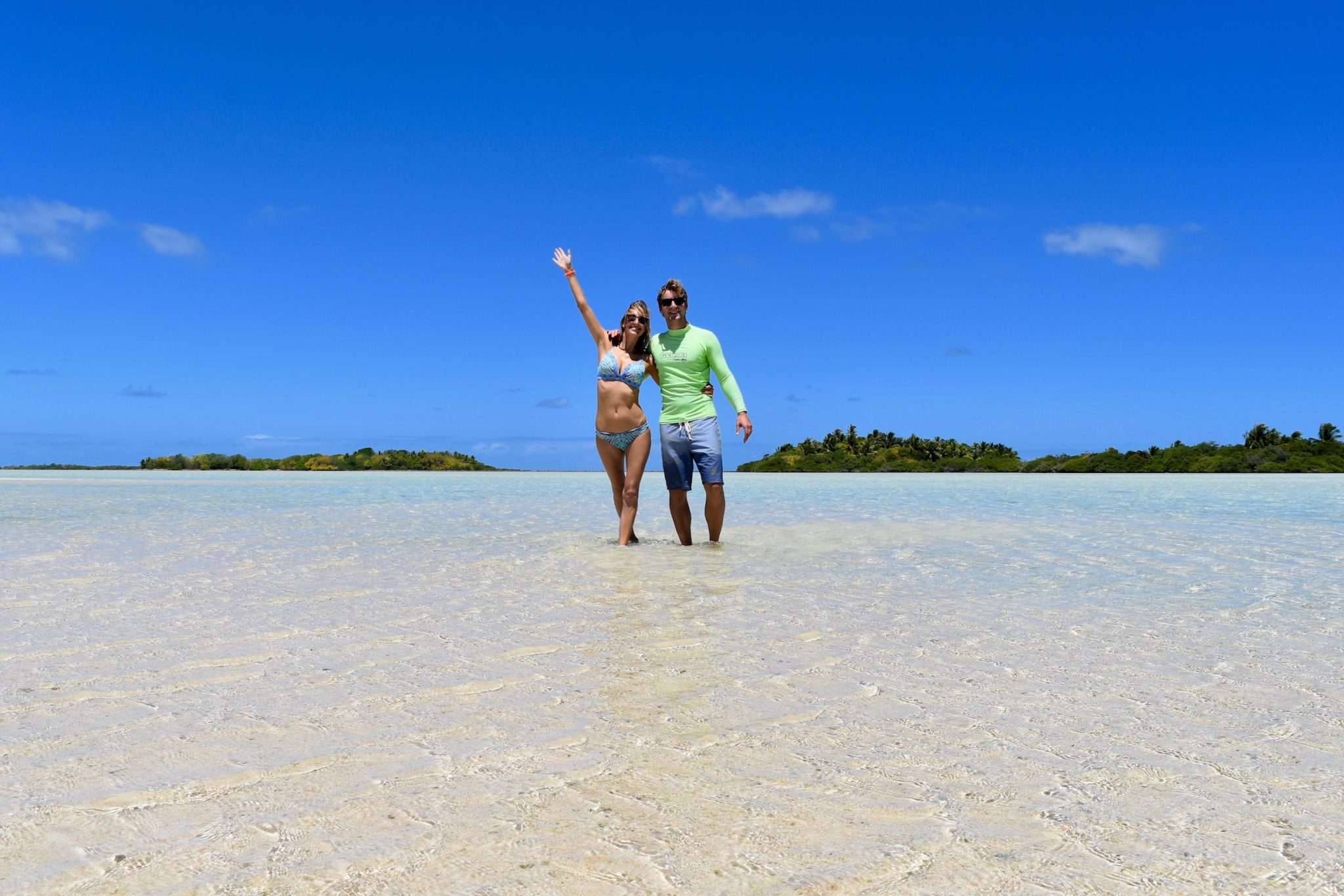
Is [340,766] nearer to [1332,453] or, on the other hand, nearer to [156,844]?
[156,844]

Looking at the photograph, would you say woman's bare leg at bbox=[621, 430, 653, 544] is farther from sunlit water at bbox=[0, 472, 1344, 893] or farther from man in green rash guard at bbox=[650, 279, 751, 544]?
sunlit water at bbox=[0, 472, 1344, 893]

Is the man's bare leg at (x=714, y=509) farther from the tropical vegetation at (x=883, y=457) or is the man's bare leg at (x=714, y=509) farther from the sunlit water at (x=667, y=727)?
the tropical vegetation at (x=883, y=457)

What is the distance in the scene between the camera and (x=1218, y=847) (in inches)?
82.7

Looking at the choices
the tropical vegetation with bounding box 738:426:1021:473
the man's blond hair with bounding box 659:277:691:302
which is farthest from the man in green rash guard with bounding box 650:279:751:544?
the tropical vegetation with bounding box 738:426:1021:473

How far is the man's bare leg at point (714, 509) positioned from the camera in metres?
9.12

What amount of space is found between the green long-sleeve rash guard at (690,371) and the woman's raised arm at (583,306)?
0.51 meters

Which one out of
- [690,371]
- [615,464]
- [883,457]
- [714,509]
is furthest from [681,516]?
[883,457]

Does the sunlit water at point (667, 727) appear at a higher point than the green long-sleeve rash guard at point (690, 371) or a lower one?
lower

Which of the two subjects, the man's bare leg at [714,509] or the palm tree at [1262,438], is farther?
the palm tree at [1262,438]

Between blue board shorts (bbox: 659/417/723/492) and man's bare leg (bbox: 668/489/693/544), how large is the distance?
67 mm

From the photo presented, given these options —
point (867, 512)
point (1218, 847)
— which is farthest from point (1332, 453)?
point (1218, 847)

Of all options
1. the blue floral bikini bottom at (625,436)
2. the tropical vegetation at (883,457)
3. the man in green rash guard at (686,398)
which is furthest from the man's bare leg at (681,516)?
the tropical vegetation at (883,457)

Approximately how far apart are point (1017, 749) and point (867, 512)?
37.7ft

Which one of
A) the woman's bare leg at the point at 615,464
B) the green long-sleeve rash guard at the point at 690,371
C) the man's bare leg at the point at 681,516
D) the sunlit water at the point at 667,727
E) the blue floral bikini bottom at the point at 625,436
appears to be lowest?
the sunlit water at the point at 667,727
